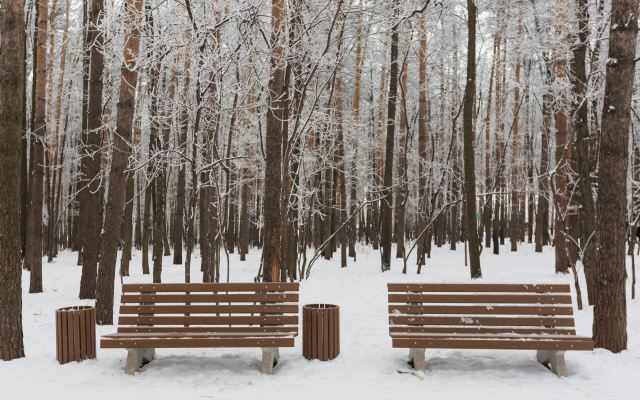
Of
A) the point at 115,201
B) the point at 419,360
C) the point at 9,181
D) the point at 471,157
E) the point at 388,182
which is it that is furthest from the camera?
the point at 388,182

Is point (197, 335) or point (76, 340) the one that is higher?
point (197, 335)

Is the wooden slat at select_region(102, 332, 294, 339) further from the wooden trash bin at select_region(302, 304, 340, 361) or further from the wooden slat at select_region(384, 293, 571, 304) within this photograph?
the wooden slat at select_region(384, 293, 571, 304)

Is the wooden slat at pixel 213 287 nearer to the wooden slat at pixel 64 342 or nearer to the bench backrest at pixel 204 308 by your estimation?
the bench backrest at pixel 204 308

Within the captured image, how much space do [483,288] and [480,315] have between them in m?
0.28

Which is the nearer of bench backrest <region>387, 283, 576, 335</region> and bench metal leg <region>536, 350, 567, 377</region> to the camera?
bench metal leg <region>536, 350, 567, 377</region>

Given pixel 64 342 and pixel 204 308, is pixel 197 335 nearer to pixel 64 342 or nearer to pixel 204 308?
pixel 204 308

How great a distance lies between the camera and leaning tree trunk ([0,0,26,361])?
452 cm

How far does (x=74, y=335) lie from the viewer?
445cm

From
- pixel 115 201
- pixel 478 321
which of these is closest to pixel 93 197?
pixel 115 201

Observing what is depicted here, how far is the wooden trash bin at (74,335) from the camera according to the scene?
439 cm

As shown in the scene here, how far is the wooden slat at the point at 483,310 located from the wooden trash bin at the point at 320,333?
0.62 meters

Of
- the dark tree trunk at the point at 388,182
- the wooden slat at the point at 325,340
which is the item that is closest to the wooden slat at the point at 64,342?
the wooden slat at the point at 325,340

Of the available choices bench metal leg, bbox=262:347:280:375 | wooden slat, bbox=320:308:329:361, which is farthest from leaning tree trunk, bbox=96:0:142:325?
wooden slat, bbox=320:308:329:361

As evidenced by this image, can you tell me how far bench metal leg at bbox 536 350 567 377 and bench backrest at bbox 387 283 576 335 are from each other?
21cm
